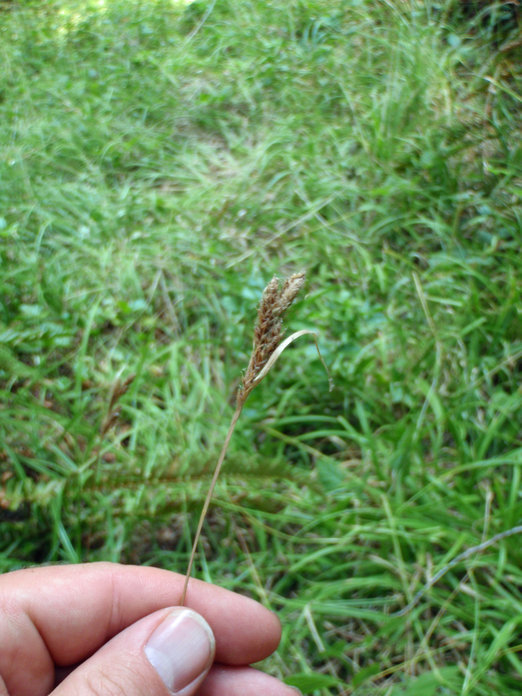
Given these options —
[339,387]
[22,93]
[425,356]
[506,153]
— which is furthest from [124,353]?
[22,93]

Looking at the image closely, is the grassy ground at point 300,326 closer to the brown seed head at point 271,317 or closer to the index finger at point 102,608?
the index finger at point 102,608

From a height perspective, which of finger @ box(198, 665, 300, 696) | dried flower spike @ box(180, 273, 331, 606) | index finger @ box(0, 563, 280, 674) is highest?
dried flower spike @ box(180, 273, 331, 606)

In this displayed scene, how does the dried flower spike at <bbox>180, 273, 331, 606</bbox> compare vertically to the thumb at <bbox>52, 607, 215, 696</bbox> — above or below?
above

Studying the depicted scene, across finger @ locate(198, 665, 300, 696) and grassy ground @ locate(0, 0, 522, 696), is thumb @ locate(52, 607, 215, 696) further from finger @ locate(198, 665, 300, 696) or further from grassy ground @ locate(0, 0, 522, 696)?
grassy ground @ locate(0, 0, 522, 696)

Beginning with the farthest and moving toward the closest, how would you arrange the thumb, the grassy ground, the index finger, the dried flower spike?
the grassy ground < the index finger < the thumb < the dried flower spike

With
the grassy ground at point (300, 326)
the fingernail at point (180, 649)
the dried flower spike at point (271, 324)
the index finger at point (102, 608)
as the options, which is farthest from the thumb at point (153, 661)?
the dried flower spike at point (271, 324)

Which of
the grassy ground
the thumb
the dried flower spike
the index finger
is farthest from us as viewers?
the grassy ground

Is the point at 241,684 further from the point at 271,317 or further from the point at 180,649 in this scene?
the point at 271,317

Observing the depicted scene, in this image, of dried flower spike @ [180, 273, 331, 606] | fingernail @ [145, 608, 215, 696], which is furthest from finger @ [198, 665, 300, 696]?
dried flower spike @ [180, 273, 331, 606]
